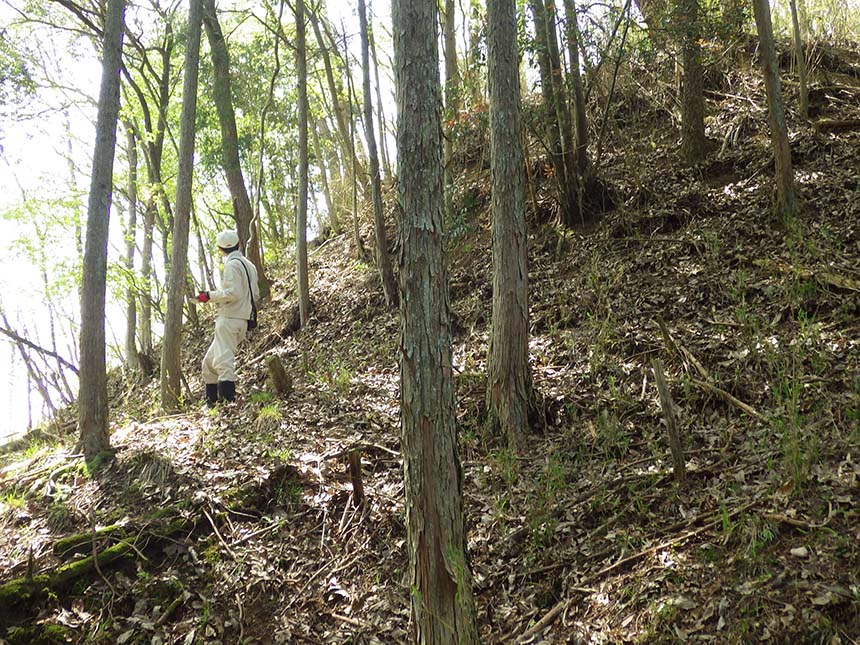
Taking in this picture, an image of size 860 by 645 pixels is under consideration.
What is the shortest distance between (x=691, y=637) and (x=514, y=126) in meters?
4.73

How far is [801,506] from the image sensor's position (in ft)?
13.4

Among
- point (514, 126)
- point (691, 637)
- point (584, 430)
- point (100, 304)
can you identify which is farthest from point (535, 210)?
point (691, 637)

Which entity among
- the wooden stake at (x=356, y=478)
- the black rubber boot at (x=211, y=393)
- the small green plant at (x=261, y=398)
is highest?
the black rubber boot at (x=211, y=393)

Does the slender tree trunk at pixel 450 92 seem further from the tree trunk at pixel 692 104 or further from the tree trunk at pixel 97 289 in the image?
the tree trunk at pixel 97 289

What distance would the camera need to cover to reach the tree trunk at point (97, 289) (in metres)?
5.88

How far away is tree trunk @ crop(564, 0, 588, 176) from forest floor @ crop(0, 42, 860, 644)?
1.30m

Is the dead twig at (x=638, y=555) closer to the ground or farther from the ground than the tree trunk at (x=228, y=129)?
closer to the ground

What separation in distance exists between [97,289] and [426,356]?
4.02 m

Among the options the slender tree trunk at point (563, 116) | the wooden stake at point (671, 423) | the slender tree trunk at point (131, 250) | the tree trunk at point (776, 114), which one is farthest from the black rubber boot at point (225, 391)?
the slender tree trunk at point (131, 250)

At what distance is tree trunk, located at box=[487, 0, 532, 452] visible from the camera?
622cm

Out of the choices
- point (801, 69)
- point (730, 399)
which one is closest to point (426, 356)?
point (730, 399)

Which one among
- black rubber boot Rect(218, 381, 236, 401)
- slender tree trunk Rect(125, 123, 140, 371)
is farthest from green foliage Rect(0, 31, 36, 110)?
black rubber boot Rect(218, 381, 236, 401)

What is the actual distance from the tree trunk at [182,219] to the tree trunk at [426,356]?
219 inches

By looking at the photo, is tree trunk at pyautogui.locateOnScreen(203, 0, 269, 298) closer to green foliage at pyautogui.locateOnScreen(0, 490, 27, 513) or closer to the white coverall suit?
the white coverall suit
